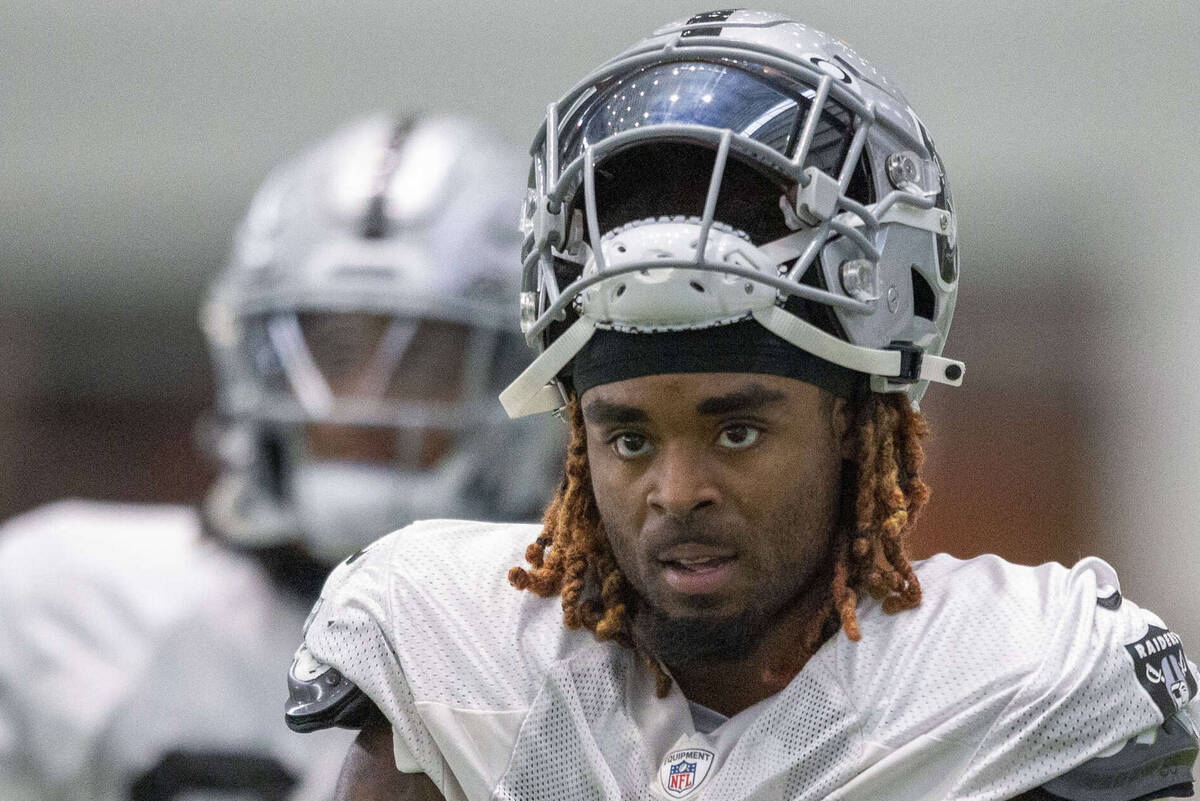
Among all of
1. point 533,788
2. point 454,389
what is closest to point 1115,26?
point 454,389

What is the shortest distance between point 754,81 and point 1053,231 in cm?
303

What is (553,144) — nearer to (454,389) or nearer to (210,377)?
(454,389)

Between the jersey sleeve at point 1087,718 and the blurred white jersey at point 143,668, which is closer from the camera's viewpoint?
the jersey sleeve at point 1087,718

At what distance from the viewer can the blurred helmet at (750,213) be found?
1.32m

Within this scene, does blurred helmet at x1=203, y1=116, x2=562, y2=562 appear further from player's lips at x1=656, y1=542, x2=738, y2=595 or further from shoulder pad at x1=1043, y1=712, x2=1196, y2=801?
shoulder pad at x1=1043, y1=712, x2=1196, y2=801

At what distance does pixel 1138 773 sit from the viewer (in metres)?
1.27

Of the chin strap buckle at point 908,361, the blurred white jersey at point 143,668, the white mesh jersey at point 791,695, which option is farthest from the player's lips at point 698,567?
the blurred white jersey at point 143,668

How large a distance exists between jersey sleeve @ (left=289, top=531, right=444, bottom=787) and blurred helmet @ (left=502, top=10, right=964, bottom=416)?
203mm

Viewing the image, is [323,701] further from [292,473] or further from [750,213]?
[292,473]

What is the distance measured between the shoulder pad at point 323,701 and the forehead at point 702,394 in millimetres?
302

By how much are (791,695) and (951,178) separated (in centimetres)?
298

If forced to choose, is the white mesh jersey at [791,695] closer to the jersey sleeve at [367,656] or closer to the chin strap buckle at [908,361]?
the jersey sleeve at [367,656]

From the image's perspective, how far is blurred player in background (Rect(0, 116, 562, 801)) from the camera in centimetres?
266

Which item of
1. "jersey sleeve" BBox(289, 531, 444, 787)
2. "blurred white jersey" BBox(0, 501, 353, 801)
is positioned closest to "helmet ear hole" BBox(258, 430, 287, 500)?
"blurred white jersey" BBox(0, 501, 353, 801)
